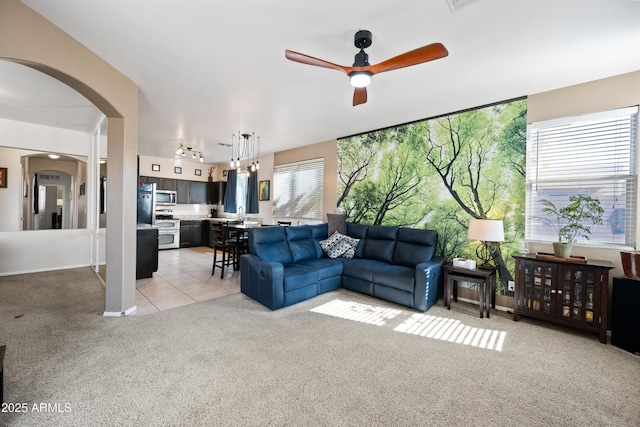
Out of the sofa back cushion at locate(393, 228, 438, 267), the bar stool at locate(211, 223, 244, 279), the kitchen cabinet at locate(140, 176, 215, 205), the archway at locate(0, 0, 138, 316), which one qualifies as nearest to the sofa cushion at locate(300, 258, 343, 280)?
the sofa back cushion at locate(393, 228, 438, 267)

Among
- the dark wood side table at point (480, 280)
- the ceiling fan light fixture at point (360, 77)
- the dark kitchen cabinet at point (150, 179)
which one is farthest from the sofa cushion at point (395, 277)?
the dark kitchen cabinet at point (150, 179)

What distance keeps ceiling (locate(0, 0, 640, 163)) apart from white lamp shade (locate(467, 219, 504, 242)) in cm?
→ 159

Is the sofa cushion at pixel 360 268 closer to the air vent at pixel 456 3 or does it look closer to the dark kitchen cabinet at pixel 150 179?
the air vent at pixel 456 3

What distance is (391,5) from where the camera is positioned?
75.2 inches

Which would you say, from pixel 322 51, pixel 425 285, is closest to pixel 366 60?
pixel 322 51

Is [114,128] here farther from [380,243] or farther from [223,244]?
[380,243]

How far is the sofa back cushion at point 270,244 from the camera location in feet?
12.8

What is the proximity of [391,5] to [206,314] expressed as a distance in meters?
3.54

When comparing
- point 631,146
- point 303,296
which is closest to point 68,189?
point 303,296

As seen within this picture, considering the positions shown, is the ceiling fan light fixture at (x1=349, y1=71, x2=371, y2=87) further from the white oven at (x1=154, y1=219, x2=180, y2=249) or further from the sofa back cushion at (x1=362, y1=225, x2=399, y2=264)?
the white oven at (x1=154, y1=219, x2=180, y2=249)

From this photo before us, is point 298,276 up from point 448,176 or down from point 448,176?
down

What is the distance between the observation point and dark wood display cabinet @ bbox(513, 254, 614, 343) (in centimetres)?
271

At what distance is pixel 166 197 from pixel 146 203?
2.29 m

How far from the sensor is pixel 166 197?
316 inches
